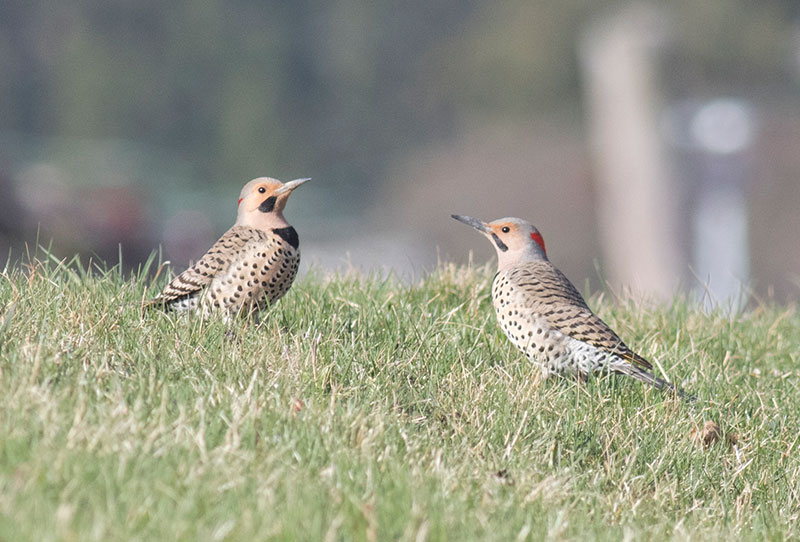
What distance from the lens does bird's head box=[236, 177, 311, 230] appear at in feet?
19.5

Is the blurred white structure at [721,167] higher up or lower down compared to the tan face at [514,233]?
lower down

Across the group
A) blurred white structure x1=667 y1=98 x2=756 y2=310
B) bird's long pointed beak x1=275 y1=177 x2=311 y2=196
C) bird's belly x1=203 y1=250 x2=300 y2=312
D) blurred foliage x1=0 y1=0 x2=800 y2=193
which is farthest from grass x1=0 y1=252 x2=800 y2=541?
blurred foliage x1=0 y1=0 x2=800 y2=193

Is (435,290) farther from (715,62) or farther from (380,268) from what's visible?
(715,62)

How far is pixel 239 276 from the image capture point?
567 centimetres

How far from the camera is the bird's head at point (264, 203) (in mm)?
5953

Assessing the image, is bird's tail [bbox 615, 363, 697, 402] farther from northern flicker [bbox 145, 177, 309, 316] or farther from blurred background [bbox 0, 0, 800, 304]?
blurred background [bbox 0, 0, 800, 304]

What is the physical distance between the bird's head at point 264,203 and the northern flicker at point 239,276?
0.09 m

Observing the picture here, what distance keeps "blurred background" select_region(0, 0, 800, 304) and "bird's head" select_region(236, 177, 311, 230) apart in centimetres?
1262

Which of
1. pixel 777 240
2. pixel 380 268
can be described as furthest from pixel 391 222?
pixel 380 268

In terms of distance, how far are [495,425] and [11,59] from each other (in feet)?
270

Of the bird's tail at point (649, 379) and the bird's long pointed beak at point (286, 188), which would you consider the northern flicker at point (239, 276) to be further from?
the bird's tail at point (649, 379)

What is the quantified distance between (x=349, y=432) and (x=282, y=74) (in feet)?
248

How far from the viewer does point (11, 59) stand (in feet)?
264

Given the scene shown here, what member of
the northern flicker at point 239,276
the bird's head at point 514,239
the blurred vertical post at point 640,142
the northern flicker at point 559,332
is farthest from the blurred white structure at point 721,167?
the northern flicker at point 239,276
